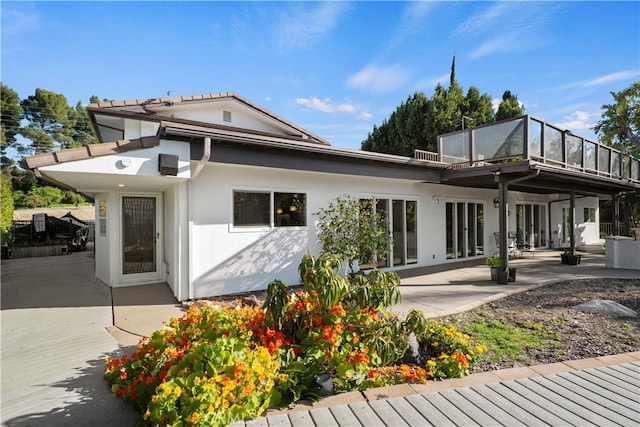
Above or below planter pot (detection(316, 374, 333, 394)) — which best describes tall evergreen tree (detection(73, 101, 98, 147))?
above

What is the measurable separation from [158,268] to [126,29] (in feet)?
18.3

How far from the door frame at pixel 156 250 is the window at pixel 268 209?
8.46 ft

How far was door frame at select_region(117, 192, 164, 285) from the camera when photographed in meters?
7.16

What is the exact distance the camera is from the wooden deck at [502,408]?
2.28m

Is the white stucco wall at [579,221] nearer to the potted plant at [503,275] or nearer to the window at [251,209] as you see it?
the potted plant at [503,275]

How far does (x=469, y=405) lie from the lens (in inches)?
97.6

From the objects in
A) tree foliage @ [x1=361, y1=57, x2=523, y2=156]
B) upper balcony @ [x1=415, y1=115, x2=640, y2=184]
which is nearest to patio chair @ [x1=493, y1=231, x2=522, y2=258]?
upper balcony @ [x1=415, y1=115, x2=640, y2=184]

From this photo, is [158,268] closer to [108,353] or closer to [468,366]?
[108,353]

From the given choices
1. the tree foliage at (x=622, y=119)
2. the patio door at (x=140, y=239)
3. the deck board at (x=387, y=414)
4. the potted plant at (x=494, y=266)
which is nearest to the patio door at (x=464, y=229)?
the potted plant at (x=494, y=266)

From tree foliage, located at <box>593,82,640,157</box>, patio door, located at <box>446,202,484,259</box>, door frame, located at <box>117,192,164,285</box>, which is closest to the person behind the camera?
door frame, located at <box>117,192,164,285</box>

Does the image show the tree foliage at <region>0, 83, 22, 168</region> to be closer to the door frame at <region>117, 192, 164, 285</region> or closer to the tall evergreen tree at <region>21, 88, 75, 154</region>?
the tall evergreen tree at <region>21, 88, 75, 154</region>

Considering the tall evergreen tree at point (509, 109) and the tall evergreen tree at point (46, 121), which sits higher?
the tall evergreen tree at point (46, 121)

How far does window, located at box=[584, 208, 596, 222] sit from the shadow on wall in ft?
61.4

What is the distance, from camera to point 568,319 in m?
4.73
